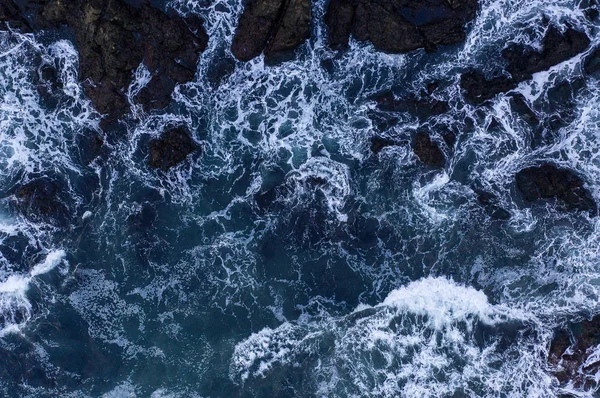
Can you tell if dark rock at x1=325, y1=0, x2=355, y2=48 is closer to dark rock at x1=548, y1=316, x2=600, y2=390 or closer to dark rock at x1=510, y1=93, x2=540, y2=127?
dark rock at x1=510, y1=93, x2=540, y2=127

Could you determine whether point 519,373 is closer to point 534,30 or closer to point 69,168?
point 534,30

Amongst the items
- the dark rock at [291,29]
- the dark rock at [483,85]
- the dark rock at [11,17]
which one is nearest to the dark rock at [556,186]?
the dark rock at [483,85]

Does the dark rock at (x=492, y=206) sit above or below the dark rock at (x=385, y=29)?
below

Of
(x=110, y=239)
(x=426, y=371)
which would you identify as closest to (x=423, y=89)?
(x=426, y=371)

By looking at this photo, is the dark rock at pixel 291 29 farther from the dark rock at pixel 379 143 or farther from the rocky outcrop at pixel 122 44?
the dark rock at pixel 379 143

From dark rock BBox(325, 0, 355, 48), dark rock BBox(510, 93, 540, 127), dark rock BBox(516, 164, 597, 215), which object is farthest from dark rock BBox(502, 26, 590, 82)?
dark rock BBox(325, 0, 355, 48)

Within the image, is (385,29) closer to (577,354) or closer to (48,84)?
(48,84)
